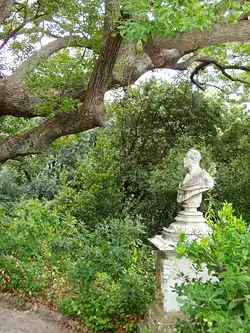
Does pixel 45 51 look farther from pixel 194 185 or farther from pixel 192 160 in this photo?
pixel 194 185

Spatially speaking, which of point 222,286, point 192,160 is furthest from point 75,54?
point 222,286

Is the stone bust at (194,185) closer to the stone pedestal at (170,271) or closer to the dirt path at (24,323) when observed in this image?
the stone pedestal at (170,271)

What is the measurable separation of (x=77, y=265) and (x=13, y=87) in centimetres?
262

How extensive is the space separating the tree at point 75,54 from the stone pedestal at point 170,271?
5.75 feet

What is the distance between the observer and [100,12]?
5055 millimetres

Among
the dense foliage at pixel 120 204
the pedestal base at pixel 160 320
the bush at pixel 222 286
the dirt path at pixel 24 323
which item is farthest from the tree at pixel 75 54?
the pedestal base at pixel 160 320

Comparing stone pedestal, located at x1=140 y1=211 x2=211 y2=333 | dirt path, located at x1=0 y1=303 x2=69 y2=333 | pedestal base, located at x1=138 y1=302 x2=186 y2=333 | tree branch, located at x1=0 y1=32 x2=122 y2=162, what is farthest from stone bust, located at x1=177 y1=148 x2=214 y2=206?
dirt path, located at x1=0 y1=303 x2=69 y2=333

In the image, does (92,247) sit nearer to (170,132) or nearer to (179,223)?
(179,223)

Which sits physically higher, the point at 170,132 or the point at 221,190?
the point at 170,132

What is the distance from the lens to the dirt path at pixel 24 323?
4.64 meters

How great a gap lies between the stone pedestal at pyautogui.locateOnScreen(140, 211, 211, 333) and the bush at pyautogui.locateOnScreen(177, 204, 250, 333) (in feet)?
2.67

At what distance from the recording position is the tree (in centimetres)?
465

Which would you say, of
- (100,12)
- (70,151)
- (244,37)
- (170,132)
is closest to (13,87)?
(100,12)

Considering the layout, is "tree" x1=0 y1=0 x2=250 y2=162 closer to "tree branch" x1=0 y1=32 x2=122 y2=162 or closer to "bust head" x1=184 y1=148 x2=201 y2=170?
"tree branch" x1=0 y1=32 x2=122 y2=162
